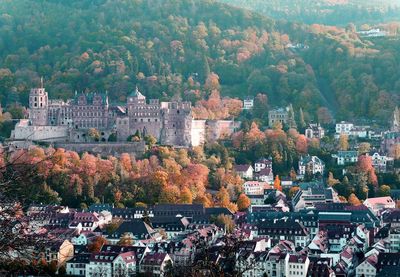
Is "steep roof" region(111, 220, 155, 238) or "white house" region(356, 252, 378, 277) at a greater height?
"white house" region(356, 252, 378, 277)

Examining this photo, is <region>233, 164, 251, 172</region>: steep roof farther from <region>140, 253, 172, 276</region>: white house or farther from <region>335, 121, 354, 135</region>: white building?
<region>140, 253, 172, 276</region>: white house

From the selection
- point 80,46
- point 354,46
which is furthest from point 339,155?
point 80,46

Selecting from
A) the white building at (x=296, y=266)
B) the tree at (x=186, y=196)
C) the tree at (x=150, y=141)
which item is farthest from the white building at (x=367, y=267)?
the tree at (x=150, y=141)

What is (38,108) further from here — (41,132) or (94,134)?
(94,134)

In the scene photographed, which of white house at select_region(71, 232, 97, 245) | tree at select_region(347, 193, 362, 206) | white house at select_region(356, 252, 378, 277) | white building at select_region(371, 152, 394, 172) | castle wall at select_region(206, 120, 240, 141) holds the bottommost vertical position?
white house at select_region(71, 232, 97, 245)

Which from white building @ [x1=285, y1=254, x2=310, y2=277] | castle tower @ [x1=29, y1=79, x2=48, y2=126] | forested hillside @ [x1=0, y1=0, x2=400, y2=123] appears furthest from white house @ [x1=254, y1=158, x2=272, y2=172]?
white building @ [x1=285, y1=254, x2=310, y2=277]

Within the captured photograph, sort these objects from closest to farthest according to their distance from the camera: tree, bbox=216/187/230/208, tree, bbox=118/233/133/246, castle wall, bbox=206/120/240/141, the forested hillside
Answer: tree, bbox=118/233/133/246
tree, bbox=216/187/230/208
castle wall, bbox=206/120/240/141
the forested hillside

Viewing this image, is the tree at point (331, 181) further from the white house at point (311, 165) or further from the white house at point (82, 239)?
the white house at point (82, 239)

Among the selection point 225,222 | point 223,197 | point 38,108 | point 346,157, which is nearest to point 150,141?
point 223,197

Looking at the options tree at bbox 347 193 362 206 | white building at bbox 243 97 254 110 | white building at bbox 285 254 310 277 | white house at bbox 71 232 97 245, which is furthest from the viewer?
A: white building at bbox 243 97 254 110

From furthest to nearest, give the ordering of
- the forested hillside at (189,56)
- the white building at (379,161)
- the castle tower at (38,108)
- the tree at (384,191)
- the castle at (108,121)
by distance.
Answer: the forested hillside at (189,56)
the castle tower at (38,108)
the white building at (379,161)
the castle at (108,121)
the tree at (384,191)
